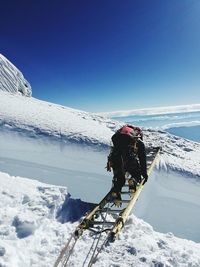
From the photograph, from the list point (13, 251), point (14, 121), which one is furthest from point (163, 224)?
point (13, 251)

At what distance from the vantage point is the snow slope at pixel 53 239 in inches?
163

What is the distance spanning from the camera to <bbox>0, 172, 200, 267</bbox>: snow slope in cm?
415

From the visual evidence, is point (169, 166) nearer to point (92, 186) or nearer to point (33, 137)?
point (92, 186)

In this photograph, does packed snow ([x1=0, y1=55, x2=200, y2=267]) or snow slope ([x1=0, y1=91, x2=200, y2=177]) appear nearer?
packed snow ([x1=0, y1=55, x2=200, y2=267])

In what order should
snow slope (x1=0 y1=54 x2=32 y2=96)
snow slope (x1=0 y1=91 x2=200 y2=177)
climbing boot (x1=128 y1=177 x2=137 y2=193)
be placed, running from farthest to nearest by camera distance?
snow slope (x1=0 y1=54 x2=32 y2=96)
snow slope (x1=0 y1=91 x2=200 y2=177)
climbing boot (x1=128 y1=177 x2=137 y2=193)

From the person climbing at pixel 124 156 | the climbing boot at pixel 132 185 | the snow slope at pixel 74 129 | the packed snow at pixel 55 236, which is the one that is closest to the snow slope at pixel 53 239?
the packed snow at pixel 55 236

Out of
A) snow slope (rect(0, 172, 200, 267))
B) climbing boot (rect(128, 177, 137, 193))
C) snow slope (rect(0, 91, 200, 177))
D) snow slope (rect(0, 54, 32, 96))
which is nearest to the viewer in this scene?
snow slope (rect(0, 172, 200, 267))

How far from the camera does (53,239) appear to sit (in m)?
4.67

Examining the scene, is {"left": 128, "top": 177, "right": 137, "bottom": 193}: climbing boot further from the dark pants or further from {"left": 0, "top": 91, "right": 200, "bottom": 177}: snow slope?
{"left": 0, "top": 91, "right": 200, "bottom": 177}: snow slope

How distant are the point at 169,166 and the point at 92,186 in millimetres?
2799

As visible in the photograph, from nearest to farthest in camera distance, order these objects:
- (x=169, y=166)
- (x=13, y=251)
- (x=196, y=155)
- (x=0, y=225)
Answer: (x=13, y=251), (x=0, y=225), (x=169, y=166), (x=196, y=155)

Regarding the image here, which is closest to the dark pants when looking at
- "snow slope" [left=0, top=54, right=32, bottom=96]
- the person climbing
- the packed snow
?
the person climbing

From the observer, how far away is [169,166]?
35.7 feet

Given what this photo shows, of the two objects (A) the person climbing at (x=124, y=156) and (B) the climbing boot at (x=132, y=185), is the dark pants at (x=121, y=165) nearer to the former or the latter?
(A) the person climbing at (x=124, y=156)
